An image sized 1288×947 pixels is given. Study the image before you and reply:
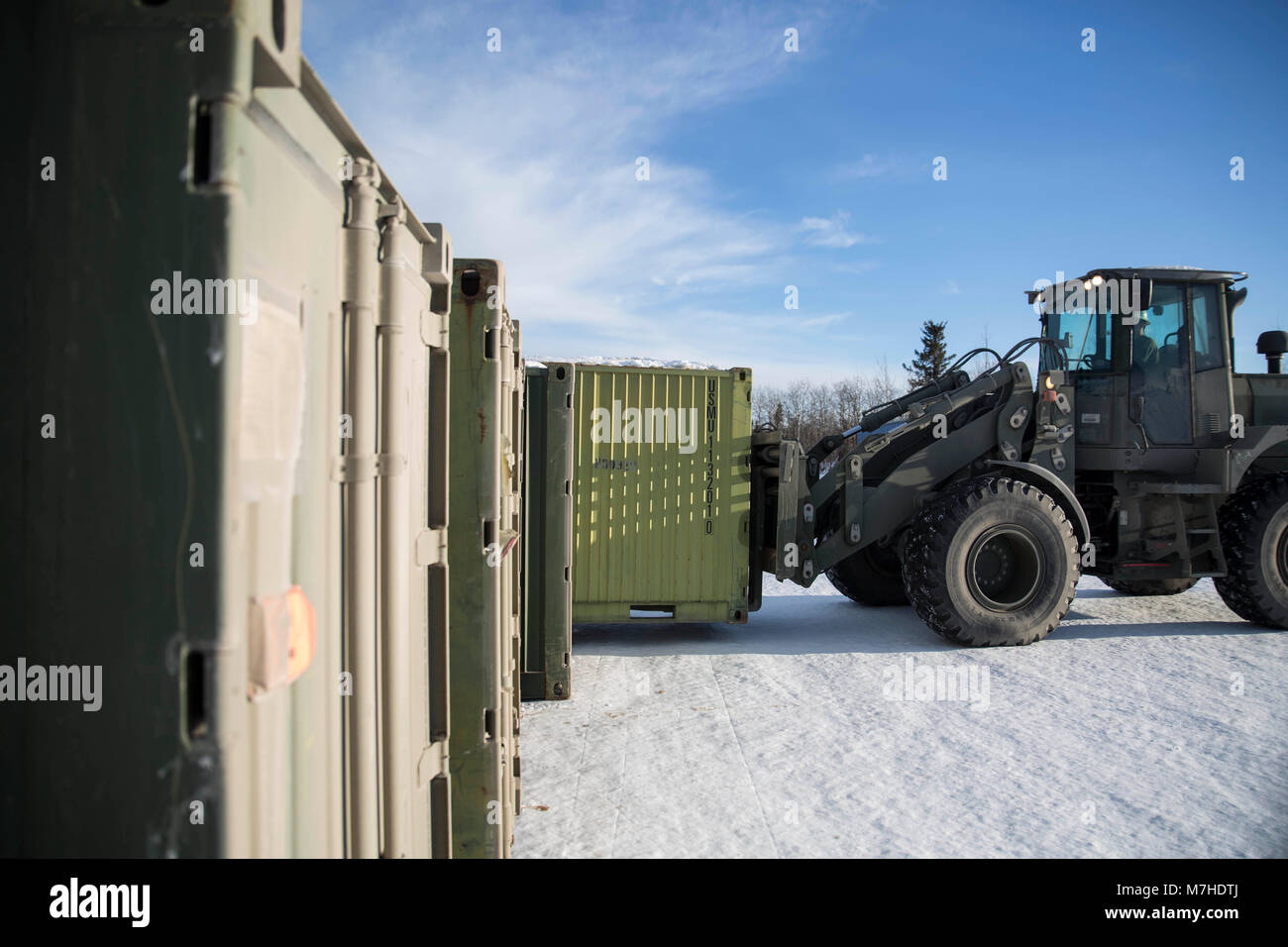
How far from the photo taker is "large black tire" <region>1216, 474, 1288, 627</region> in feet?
25.2

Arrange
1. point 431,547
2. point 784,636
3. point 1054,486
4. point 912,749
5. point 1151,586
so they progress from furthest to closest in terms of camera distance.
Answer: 1. point 1151,586
2. point 784,636
3. point 1054,486
4. point 912,749
5. point 431,547

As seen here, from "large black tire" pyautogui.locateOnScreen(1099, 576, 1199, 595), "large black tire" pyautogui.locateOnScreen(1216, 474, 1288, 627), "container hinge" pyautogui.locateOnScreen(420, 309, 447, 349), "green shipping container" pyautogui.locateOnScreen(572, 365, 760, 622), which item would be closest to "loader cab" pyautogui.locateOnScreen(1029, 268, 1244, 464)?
"large black tire" pyautogui.locateOnScreen(1216, 474, 1288, 627)

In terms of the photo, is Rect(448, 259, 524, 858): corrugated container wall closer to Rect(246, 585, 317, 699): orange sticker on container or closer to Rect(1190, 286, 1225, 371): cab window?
Rect(246, 585, 317, 699): orange sticker on container

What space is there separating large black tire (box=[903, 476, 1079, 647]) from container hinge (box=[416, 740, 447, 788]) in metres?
5.48

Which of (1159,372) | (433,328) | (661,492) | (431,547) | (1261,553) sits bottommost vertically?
(1261,553)

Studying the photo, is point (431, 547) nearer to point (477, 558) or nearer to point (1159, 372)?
point (477, 558)

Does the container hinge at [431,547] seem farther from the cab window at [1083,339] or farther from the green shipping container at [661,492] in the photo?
the cab window at [1083,339]

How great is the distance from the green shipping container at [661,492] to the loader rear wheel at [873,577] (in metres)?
2.42

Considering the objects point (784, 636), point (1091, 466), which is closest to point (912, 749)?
point (784, 636)

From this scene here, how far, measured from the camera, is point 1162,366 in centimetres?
771

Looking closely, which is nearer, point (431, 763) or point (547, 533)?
point (431, 763)

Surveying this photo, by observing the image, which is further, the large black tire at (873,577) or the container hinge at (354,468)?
the large black tire at (873,577)

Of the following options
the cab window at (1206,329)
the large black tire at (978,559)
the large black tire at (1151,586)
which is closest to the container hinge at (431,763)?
the large black tire at (978,559)

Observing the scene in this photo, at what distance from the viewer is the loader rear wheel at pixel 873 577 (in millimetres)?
9172
